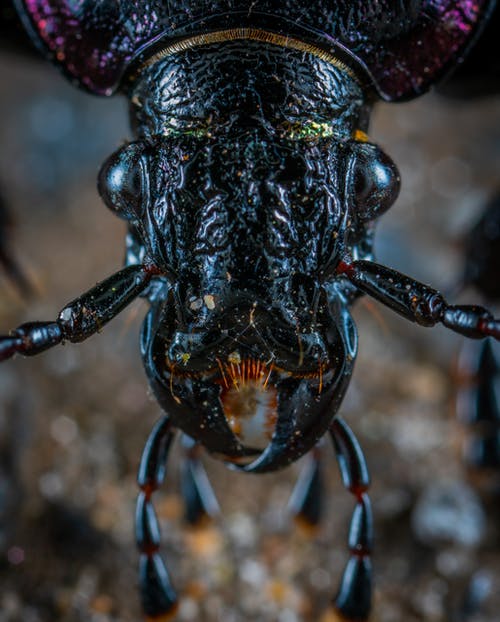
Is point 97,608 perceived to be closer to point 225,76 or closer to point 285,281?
point 285,281

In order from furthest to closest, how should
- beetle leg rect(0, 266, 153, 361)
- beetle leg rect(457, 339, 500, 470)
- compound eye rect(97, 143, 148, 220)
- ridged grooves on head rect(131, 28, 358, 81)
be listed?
beetle leg rect(457, 339, 500, 470), ridged grooves on head rect(131, 28, 358, 81), compound eye rect(97, 143, 148, 220), beetle leg rect(0, 266, 153, 361)

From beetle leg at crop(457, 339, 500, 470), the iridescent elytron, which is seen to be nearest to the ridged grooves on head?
the iridescent elytron

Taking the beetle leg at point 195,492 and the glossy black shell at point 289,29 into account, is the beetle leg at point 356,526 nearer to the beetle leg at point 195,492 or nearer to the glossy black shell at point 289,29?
the beetle leg at point 195,492

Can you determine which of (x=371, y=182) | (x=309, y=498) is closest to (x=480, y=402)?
(x=309, y=498)

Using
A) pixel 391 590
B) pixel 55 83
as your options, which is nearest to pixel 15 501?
pixel 391 590

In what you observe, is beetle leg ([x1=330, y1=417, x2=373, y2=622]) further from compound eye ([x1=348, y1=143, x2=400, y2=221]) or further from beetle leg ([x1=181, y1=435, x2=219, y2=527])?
beetle leg ([x1=181, y1=435, x2=219, y2=527])

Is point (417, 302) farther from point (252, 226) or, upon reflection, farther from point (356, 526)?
point (356, 526)

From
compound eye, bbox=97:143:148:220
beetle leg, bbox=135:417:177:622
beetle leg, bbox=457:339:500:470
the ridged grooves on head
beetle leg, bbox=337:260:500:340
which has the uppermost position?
the ridged grooves on head
